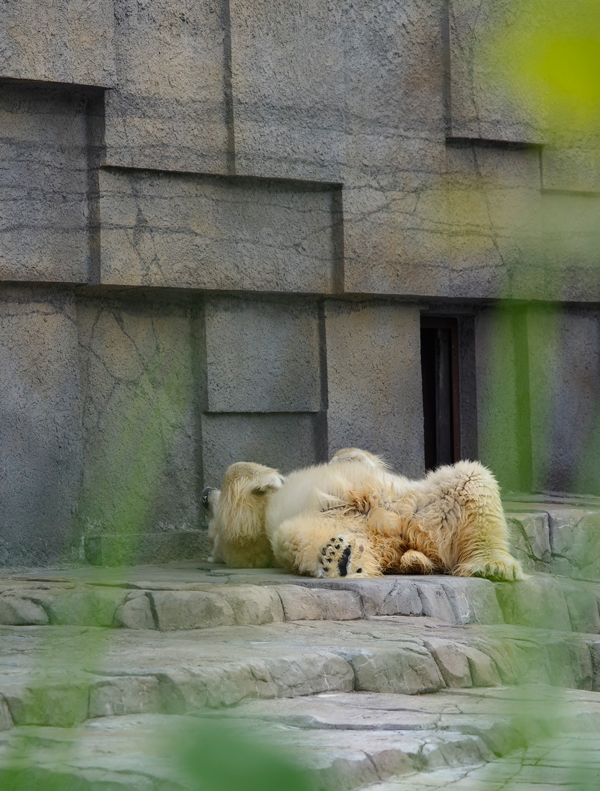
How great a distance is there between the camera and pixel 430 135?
21.1 ft

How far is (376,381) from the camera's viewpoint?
641 cm

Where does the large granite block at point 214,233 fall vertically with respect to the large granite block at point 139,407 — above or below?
above

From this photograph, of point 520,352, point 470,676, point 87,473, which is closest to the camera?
point 470,676

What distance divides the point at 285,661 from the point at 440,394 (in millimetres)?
4260

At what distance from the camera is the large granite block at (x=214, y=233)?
5.59 meters

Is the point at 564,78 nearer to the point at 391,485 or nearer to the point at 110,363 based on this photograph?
the point at 391,485

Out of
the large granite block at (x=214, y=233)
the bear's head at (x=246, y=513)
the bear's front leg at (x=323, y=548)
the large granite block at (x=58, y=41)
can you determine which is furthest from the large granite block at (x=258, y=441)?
the large granite block at (x=58, y=41)

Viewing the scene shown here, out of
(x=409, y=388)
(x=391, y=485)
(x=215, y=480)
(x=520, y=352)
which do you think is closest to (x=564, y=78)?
(x=391, y=485)

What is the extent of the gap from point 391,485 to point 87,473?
1.78 m

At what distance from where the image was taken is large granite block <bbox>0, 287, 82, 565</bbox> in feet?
17.8

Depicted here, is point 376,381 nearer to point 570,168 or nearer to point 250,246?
point 250,246

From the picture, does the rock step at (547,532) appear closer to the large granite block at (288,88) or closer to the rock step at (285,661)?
the rock step at (285,661)

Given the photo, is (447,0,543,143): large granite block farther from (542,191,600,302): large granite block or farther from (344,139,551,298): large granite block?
(542,191,600,302): large granite block

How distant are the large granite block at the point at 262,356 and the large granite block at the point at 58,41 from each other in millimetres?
1357
